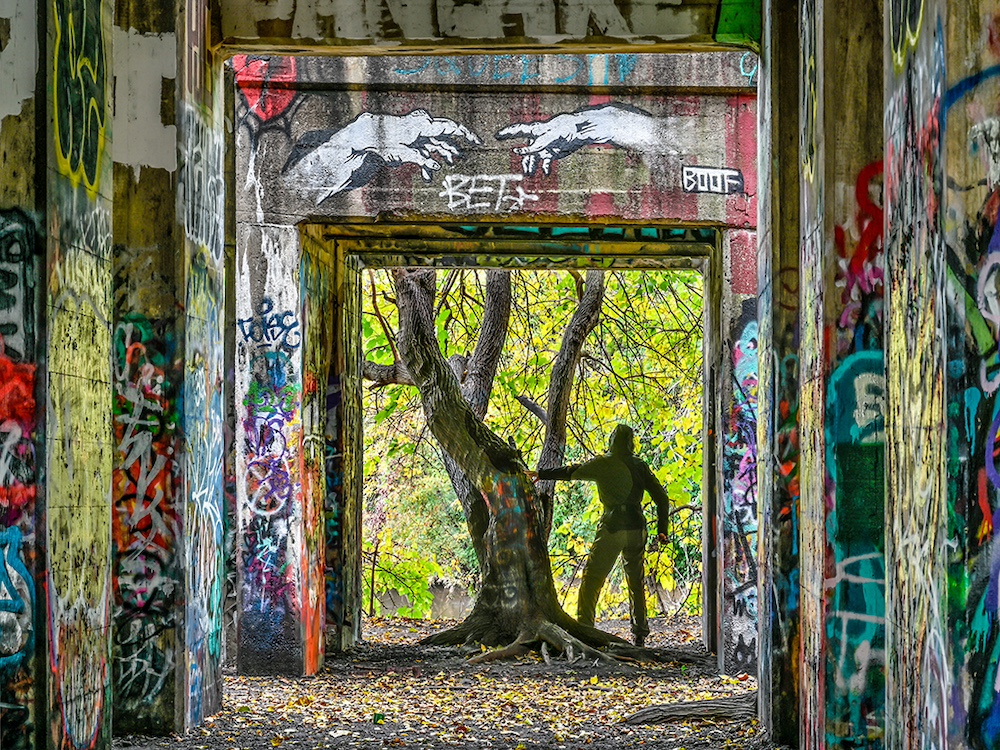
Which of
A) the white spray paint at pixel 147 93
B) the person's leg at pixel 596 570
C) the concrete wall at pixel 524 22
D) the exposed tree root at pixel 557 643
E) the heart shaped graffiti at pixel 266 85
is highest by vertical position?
the heart shaped graffiti at pixel 266 85

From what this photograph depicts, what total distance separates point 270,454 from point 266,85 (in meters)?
3.00

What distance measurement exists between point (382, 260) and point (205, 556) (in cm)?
515

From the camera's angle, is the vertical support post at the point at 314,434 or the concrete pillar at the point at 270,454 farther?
the vertical support post at the point at 314,434

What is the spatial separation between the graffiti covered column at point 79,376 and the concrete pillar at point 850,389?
11.3ft

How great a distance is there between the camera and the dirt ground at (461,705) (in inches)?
310

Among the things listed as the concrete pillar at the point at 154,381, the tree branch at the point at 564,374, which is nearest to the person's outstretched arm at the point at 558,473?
the tree branch at the point at 564,374

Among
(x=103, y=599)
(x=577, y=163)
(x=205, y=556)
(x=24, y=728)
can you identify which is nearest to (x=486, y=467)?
(x=577, y=163)

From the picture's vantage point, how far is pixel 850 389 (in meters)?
6.44

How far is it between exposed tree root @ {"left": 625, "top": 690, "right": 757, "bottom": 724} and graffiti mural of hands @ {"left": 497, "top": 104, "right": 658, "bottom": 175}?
14.3 feet

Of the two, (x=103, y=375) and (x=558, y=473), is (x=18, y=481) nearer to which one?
(x=103, y=375)

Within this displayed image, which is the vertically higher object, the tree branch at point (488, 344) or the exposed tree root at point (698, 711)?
the tree branch at point (488, 344)

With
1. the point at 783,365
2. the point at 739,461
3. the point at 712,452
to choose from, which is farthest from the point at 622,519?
the point at 783,365

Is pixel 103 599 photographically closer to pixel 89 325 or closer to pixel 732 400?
pixel 89 325

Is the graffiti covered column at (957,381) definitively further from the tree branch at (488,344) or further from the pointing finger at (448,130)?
the tree branch at (488,344)
